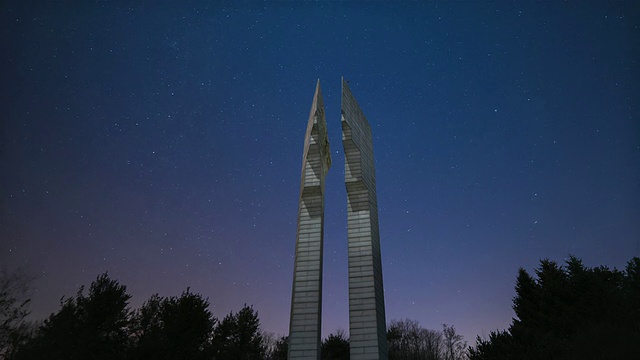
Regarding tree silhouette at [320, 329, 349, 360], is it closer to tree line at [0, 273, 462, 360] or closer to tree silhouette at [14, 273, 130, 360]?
tree line at [0, 273, 462, 360]

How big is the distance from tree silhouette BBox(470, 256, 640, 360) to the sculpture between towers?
915 centimetres

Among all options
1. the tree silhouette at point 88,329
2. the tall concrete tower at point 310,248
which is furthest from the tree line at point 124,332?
the tall concrete tower at point 310,248

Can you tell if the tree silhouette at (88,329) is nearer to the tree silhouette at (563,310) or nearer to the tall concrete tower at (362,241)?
the tall concrete tower at (362,241)

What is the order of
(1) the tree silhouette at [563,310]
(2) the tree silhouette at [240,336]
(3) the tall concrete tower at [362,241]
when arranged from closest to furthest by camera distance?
(3) the tall concrete tower at [362,241] < (1) the tree silhouette at [563,310] < (2) the tree silhouette at [240,336]

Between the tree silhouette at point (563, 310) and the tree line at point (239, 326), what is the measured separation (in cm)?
6

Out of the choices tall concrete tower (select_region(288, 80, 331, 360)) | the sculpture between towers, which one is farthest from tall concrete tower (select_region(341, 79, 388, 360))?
tall concrete tower (select_region(288, 80, 331, 360))

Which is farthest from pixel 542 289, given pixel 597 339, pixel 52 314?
pixel 52 314

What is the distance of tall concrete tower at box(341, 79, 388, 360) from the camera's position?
1585 cm

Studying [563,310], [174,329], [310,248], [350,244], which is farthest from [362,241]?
[563,310]

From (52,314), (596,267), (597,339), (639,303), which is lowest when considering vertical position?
(597,339)

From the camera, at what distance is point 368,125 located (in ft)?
78.2

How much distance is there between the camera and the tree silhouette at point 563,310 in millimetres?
21578

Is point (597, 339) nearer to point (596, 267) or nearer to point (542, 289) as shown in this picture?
point (542, 289)

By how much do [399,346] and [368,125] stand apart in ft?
162
